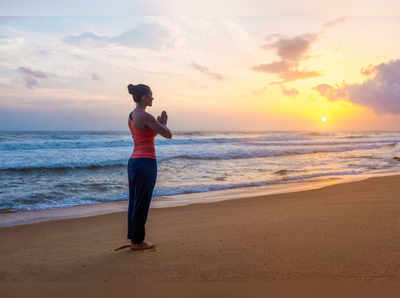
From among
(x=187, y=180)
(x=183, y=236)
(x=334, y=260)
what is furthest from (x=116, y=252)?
(x=187, y=180)

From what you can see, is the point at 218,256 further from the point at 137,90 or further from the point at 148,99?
the point at 137,90

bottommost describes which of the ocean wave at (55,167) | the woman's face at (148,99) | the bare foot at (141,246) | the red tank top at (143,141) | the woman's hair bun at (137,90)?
the bare foot at (141,246)

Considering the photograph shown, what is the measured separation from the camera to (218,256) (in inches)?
135

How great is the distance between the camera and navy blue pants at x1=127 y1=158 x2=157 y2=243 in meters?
3.56

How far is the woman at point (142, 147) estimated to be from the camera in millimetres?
3484

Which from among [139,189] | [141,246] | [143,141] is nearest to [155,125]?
[143,141]

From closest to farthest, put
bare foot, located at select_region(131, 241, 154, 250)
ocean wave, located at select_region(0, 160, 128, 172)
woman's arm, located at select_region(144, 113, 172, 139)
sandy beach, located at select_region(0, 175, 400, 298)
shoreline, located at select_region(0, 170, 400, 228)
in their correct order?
sandy beach, located at select_region(0, 175, 400, 298)
woman's arm, located at select_region(144, 113, 172, 139)
bare foot, located at select_region(131, 241, 154, 250)
shoreline, located at select_region(0, 170, 400, 228)
ocean wave, located at select_region(0, 160, 128, 172)

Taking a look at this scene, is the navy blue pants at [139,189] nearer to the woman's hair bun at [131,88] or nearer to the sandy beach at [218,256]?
the sandy beach at [218,256]

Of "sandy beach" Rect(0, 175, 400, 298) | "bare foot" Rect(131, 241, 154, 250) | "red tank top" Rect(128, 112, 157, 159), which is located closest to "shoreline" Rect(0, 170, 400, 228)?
"sandy beach" Rect(0, 175, 400, 298)

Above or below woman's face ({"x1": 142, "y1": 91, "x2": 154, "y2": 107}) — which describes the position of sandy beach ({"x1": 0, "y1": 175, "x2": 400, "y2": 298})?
below

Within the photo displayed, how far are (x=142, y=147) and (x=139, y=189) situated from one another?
48 cm

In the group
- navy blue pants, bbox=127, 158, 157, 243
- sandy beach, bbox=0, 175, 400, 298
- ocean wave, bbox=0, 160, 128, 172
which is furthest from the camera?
ocean wave, bbox=0, 160, 128, 172

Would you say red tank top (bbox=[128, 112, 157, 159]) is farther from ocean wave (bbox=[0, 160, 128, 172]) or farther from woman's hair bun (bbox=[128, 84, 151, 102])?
ocean wave (bbox=[0, 160, 128, 172])

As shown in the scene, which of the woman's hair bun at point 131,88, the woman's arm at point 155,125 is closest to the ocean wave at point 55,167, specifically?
the woman's hair bun at point 131,88
